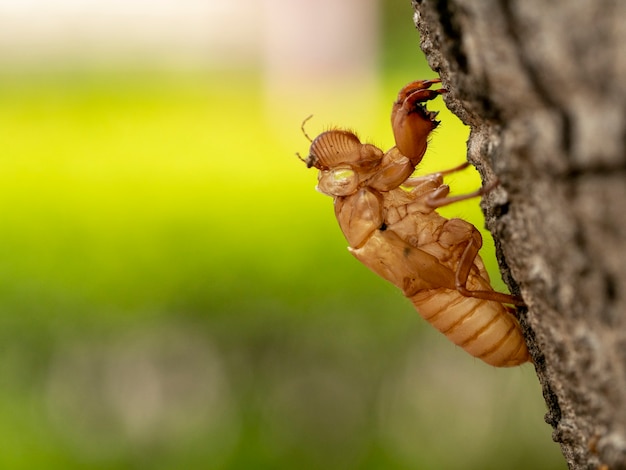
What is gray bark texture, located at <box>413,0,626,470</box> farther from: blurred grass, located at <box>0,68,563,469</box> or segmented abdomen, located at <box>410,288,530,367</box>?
blurred grass, located at <box>0,68,563,469</box>

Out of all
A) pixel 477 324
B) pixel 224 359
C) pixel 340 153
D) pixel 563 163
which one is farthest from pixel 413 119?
pixel 224 359

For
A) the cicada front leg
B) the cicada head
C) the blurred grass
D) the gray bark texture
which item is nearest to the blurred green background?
the blurred grass

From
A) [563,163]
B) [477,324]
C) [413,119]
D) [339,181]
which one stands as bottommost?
[477,324]

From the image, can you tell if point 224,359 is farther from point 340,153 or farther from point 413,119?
point 413,119

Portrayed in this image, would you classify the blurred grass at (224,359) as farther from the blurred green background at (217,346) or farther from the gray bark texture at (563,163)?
the gray bark texture at (563,163)


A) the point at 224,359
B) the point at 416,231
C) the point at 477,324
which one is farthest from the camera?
the point at 224,359

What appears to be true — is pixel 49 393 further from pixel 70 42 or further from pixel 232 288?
pixel 70 42

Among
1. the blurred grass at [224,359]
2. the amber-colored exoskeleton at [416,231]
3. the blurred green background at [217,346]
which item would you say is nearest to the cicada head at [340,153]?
the amber-colored exoskeleton at [416,231]
